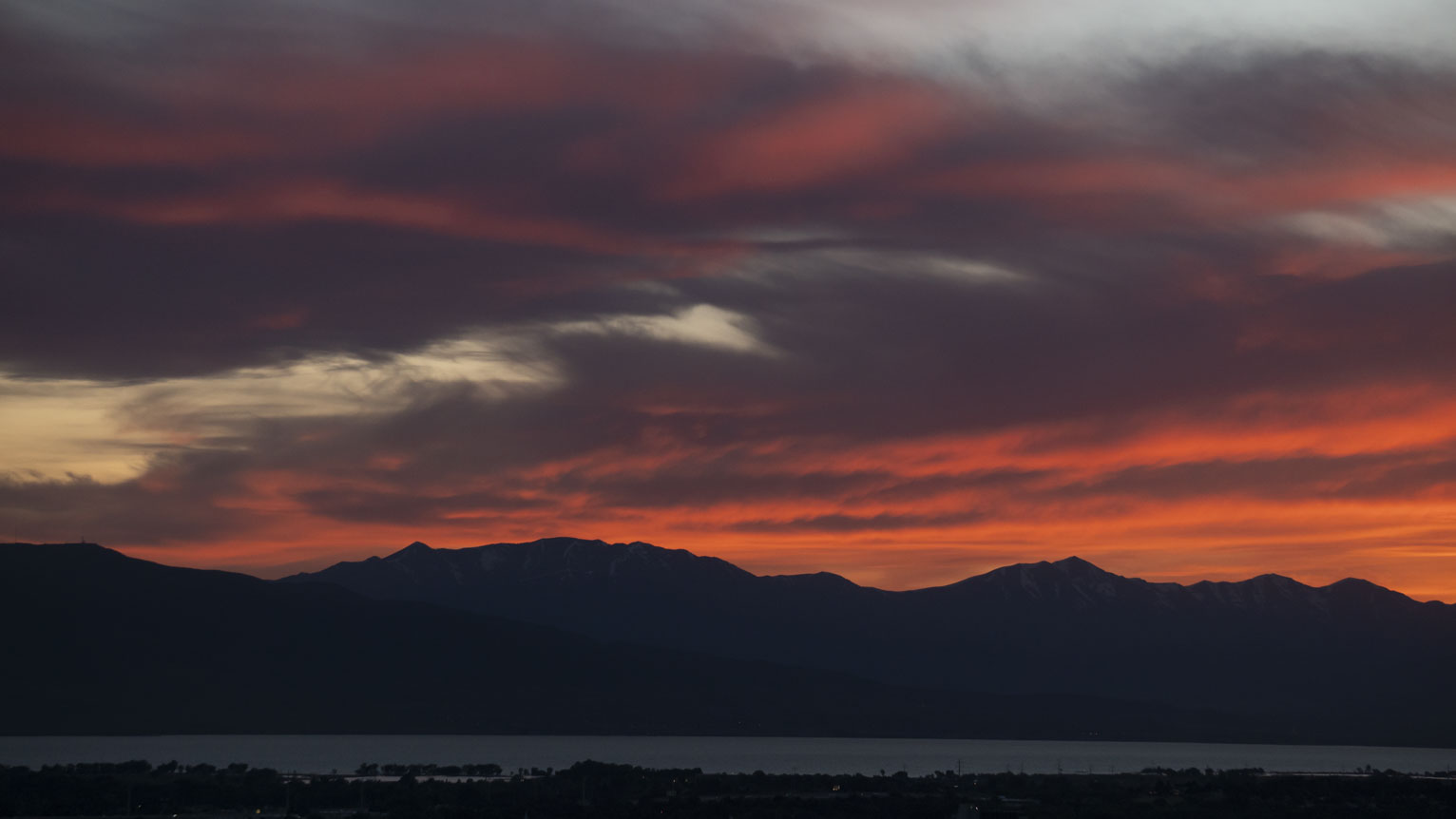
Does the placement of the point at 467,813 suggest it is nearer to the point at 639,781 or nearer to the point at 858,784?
the point at 639,781

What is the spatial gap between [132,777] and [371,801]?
38586 mm

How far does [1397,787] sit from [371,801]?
119 metres

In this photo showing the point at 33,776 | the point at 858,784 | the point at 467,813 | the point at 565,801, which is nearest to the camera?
the point at 467,813

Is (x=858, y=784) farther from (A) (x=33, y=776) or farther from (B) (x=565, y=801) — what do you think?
(A) (x=33, y=776)

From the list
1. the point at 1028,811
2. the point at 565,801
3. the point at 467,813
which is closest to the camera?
the point at 467,813

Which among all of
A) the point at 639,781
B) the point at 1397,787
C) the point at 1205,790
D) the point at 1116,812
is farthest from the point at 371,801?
the point at 1397,787

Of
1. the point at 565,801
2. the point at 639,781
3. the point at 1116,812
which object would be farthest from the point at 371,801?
the point at 1116,812

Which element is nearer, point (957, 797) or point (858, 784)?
point (957, 797)

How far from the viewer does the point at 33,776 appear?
7018 inches

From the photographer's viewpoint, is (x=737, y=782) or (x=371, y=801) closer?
(x=371, y=801)

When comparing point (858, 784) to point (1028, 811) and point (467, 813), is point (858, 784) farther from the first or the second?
point (467, 813)

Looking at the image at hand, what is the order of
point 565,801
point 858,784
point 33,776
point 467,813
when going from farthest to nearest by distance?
1. point 858,784
2. point 33,776
3. point 565,801
4. point 467,813

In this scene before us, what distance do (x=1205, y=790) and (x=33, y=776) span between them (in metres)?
130

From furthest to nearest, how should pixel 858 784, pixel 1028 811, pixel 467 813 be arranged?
1. pixel 858 784
2. pixel 1028 811
3. pixel 467 813
